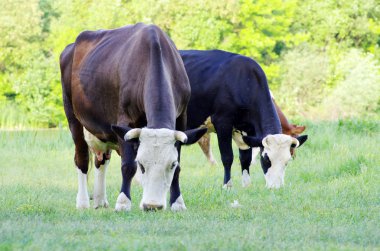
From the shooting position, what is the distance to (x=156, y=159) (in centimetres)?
852

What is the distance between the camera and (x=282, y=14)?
57.7 meters

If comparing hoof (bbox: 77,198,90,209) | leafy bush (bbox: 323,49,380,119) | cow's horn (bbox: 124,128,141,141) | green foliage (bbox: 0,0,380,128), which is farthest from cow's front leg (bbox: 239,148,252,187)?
green foliage (bbox: 0,0,380,128)

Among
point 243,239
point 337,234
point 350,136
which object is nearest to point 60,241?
point 243,239

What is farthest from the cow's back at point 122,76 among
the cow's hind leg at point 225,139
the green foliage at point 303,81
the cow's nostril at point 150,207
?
the green foliage at point 303,81

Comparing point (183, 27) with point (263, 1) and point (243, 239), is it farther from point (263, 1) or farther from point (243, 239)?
point (243, 239)

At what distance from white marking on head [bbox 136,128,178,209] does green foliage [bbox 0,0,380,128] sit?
1635 inches

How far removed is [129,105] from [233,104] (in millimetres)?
4231

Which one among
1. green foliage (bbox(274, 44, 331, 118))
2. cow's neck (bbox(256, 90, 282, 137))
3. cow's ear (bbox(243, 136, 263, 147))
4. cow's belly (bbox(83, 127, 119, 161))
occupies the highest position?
Result: cow's belly (bbox(83, 127, 119, 161))

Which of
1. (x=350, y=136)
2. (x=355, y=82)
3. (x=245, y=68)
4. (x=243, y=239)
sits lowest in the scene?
(x=355, y=82)

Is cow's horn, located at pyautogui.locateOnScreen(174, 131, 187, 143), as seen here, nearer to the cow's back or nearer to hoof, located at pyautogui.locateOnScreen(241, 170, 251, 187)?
the cow's back

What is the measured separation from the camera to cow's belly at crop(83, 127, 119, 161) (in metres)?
10.6

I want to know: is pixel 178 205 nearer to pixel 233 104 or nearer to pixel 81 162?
pixel 81 162

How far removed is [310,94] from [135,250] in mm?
47482

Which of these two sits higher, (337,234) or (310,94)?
(337,234)
